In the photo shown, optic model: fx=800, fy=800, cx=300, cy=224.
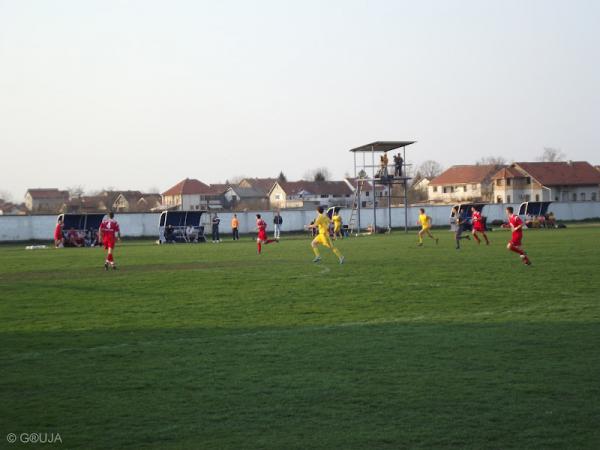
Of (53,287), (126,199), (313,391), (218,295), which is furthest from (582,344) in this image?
(126,199)

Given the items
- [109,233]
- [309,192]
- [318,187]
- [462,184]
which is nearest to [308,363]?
[109,233]

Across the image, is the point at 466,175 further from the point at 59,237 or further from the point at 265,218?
the point at 59,237

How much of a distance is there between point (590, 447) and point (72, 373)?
20.2 ft

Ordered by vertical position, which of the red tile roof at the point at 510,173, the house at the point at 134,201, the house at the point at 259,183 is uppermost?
the house at the point at 259,183

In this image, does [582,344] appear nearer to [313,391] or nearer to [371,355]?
[371,355]

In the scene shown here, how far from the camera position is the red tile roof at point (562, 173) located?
107 meters

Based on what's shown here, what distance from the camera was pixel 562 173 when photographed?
356ft

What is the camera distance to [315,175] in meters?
155

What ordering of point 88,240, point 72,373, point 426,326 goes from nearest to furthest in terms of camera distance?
1. point 72,373
2. point 426,326
3. point 88,240

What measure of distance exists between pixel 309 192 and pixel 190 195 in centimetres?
2106

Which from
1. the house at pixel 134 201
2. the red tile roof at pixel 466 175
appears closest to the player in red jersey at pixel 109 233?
the red tile roof at pixel 466 175

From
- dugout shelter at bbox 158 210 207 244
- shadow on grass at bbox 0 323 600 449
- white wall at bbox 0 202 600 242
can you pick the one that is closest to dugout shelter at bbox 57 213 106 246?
dugout shelter at bbox 158 210 207 244

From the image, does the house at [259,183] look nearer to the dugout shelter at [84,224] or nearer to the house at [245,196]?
the house at [245,196]

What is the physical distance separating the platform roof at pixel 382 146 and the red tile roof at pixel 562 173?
55.0m
